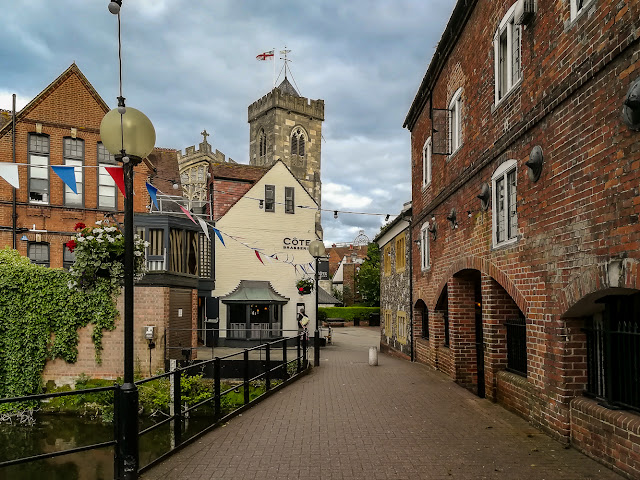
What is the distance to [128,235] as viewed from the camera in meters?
5.52

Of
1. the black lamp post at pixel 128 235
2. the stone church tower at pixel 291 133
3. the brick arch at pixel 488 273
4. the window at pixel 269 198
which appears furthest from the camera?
the stone church tower at pixel 291 133

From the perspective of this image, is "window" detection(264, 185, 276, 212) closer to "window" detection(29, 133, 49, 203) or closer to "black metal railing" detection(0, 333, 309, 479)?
"black metal railing" detection(0, 333, 309, 479)

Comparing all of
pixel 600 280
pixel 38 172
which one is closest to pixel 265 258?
pixel 38 172

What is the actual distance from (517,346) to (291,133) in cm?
4989

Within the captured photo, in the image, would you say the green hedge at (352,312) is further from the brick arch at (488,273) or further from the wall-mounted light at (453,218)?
the wall-mounted light at (453,218)

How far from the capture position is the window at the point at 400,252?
2007 centimetres

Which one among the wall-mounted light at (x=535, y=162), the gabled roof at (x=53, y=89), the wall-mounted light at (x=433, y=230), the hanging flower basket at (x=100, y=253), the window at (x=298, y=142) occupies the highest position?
the window at (x=298, y=142)

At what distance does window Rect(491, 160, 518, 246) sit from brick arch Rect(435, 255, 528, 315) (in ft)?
1.67

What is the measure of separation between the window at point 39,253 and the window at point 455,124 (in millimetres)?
15749

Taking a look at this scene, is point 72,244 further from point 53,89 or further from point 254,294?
point 254,294

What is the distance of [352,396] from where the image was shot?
10172 millimetres

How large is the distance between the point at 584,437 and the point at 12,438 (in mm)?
12991

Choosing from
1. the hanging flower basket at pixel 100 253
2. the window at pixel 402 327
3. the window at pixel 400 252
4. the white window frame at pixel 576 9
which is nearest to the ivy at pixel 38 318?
the hanging flower basket at pixel 100 253

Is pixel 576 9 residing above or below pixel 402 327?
above
